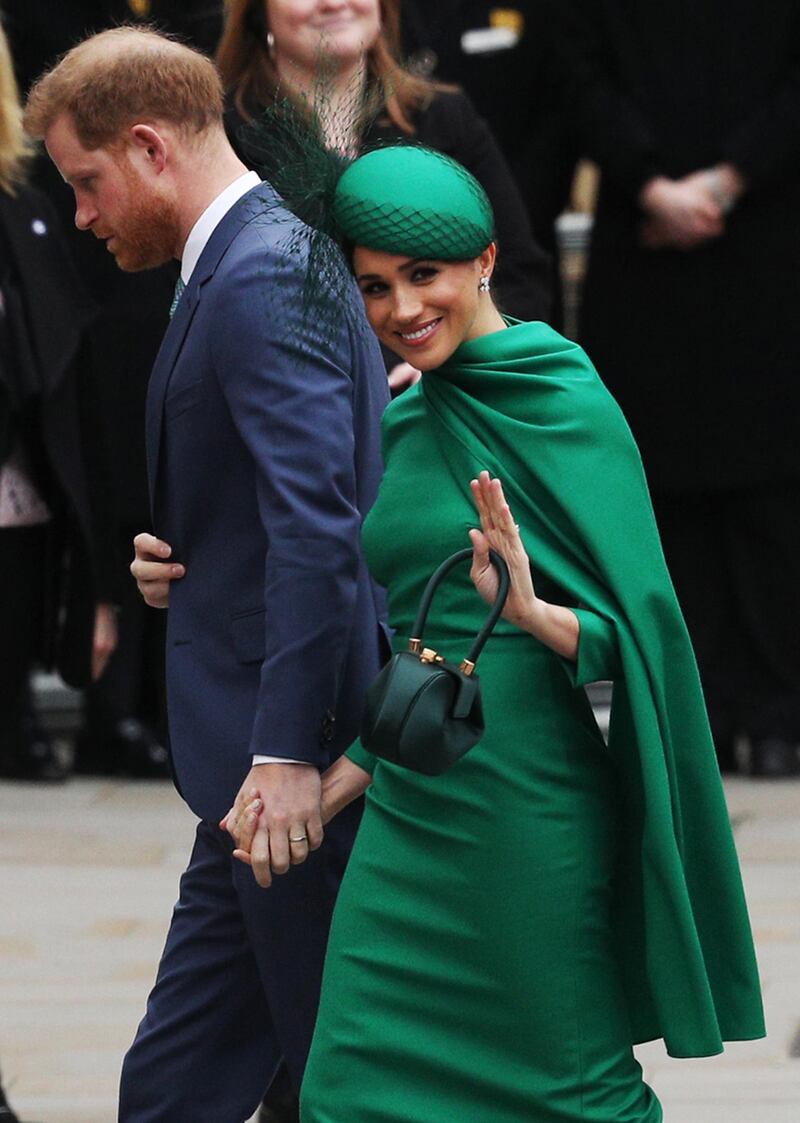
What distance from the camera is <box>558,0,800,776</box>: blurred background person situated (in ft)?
22.0

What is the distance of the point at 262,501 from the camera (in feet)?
10.4

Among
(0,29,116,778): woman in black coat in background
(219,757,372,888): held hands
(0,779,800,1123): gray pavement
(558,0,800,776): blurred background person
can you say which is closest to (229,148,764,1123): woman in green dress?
(219,757,372,888): held hands

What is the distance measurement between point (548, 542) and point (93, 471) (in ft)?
9.50

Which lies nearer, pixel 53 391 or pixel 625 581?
pixel 625 581

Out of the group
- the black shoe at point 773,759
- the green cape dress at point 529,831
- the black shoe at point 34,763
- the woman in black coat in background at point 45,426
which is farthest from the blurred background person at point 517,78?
the green cape dress at point 529,831

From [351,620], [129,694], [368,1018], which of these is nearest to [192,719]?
[351,620]

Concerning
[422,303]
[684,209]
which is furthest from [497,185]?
[422,303]

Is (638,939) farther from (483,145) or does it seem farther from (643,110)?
(643,110)

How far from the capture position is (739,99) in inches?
266

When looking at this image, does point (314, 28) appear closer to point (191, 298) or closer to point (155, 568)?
point (191, 298)

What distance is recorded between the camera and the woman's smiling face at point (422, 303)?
2906mm

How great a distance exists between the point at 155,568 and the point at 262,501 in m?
0.25

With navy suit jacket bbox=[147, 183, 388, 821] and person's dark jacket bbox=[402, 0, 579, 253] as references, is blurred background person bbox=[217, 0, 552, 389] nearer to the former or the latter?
navy suit jacket bbox=[147, 183, 388, 821]

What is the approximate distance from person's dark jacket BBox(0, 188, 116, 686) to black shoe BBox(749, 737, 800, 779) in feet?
6.65
